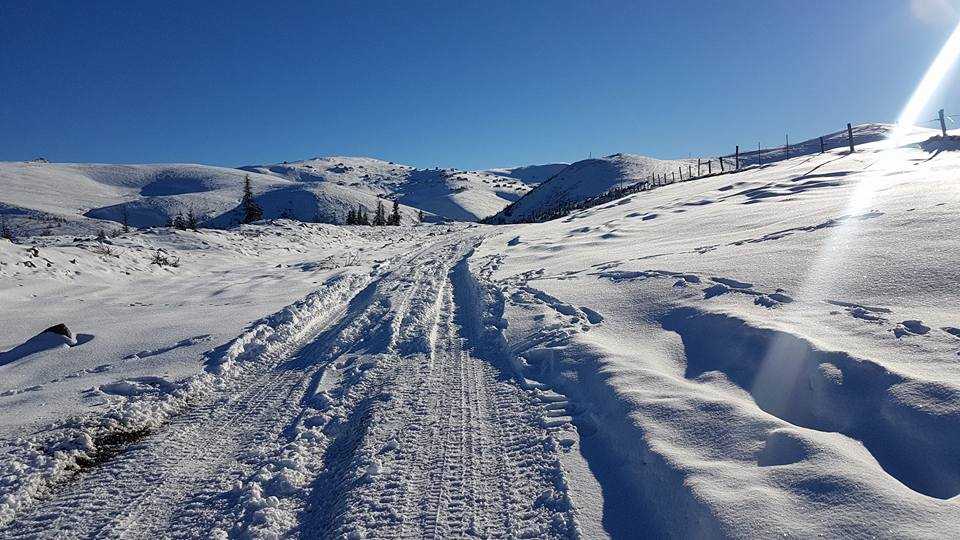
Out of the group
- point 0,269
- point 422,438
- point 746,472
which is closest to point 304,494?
point 422,438

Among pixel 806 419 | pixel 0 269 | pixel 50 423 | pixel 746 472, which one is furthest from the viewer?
pixel 0 269

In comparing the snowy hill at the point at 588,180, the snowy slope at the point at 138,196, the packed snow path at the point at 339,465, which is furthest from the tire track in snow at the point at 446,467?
the snowy hill at the point at 588,180

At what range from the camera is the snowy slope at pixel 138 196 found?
87.8 m

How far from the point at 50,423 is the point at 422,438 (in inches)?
148

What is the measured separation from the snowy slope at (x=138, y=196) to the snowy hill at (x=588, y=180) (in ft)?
72.1

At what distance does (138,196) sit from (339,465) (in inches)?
6288

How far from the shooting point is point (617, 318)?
23.5ft

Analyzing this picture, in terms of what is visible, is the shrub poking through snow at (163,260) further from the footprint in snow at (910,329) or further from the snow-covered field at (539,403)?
the footprint in snow at (910,329)

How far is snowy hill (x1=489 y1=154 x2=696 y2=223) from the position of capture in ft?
263

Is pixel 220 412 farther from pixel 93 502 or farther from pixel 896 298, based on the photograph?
pixel 896 298

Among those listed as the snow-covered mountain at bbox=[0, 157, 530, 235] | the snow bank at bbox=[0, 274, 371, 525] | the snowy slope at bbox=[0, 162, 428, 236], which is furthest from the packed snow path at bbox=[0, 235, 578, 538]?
the snow-covered mountain at bbox=[0, 157, 530, 235]

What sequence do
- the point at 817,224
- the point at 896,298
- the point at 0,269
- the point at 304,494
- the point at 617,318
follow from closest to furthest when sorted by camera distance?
the point at 304,494 < the point at 896,298 < the point at 617,318 < the point at 817,224 < the point at 0,269

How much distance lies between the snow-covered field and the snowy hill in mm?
66925

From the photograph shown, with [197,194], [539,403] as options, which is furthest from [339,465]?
[197,194]
